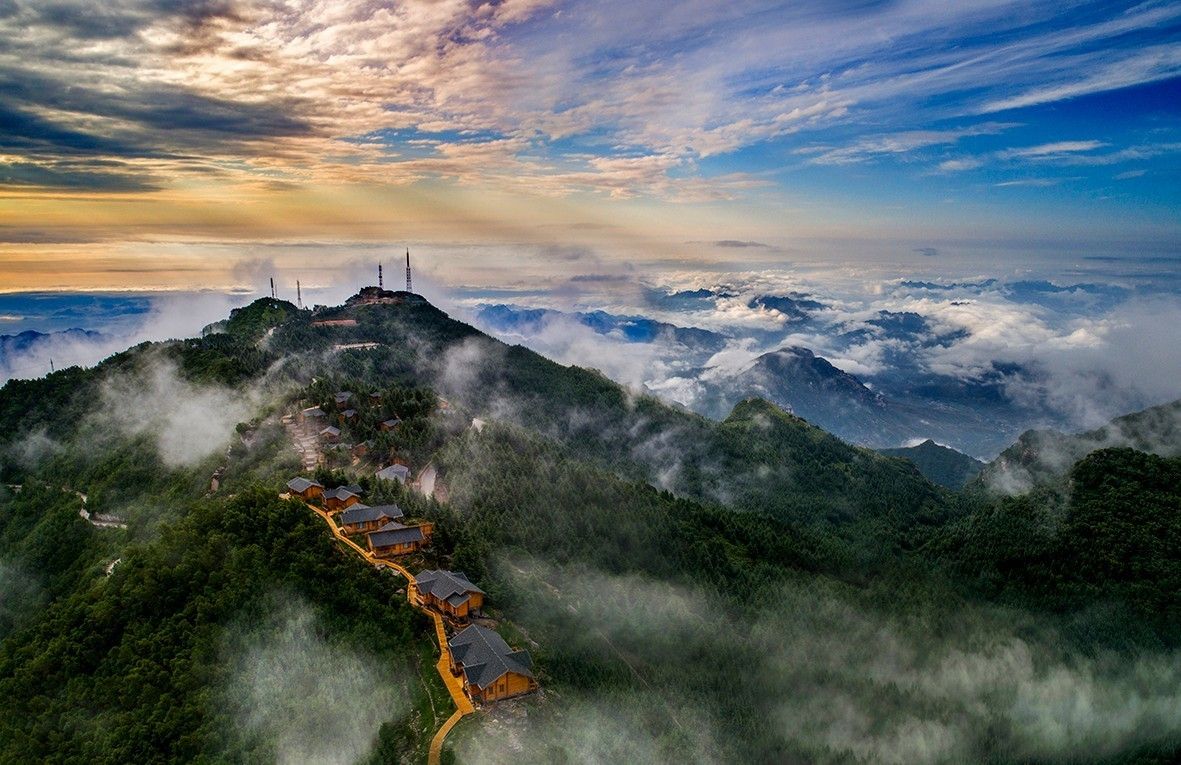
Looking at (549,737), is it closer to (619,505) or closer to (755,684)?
(755,684)

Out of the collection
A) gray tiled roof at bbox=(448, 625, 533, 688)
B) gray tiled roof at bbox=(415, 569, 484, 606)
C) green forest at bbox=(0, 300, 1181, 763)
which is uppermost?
gray tiled roof at bbox=(448, 625, 533, 688)

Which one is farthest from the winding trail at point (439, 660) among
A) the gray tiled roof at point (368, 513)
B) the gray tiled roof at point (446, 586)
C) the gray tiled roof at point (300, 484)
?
the gray tiled roof at point (300, 484)

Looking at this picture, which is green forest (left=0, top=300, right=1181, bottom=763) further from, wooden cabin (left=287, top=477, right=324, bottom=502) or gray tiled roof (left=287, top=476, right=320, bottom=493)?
gray tiled roof (left=287, top=476, right=320, bottom=493)

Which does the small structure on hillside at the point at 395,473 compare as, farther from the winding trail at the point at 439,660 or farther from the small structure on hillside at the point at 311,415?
the small structure on hillside at the point at 311,415

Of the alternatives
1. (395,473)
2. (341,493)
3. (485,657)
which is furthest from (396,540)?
(395,473)

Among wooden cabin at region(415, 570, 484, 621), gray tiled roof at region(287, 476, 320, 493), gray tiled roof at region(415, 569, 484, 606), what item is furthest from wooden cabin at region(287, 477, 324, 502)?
wooden cabin at region(415, 570, 484, 621)

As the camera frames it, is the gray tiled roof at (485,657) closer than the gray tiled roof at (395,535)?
Yes

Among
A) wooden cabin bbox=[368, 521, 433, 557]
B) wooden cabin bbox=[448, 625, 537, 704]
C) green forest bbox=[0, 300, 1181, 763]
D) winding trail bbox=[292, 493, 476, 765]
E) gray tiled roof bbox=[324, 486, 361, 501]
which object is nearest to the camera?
winding trail bbox=[292, 493, 476, 765]
